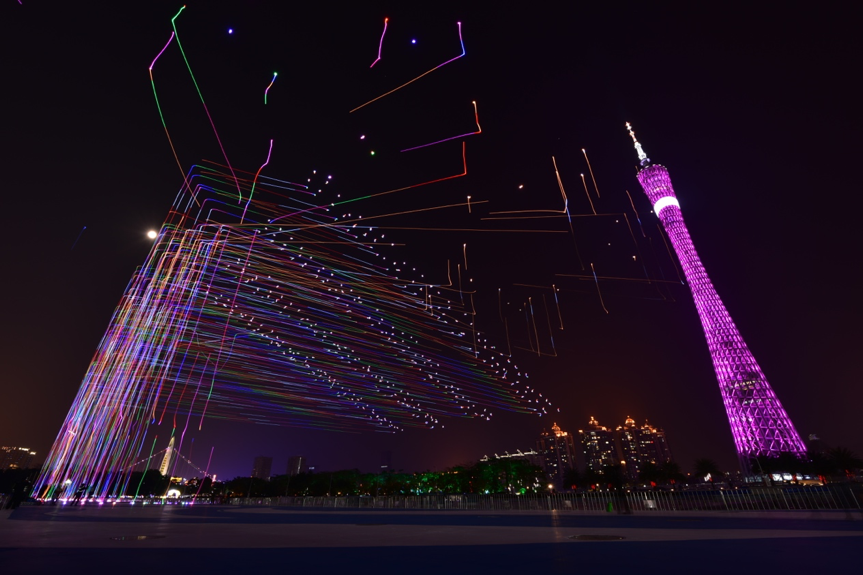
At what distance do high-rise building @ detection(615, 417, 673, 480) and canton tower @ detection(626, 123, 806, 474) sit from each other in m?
151

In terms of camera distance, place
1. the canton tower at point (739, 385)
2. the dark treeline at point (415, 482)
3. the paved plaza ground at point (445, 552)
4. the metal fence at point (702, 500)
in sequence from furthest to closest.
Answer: the dark treeline at point (415, 482) < the canton tower at point (739, 385) < the metal fence at point (702, 500) < the paved plaza ground at point (445, 552)

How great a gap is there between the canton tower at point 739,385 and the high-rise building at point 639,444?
15130 cm

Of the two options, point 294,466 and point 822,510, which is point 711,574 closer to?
point 822,510

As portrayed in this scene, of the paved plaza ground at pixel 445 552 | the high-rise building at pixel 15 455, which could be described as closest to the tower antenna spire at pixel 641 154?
the paved plaza ground at pixel 445 552

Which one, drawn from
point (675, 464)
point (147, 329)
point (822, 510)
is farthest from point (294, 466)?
point (822, 510)

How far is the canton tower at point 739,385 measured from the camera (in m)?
43.9

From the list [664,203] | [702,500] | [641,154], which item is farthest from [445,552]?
[641,154]

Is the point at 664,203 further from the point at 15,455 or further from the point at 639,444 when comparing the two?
the point at 15,455

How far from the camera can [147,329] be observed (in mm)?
22250

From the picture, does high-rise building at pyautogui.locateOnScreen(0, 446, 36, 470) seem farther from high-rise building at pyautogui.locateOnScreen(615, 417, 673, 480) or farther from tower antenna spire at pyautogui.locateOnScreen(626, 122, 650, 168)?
high-rise building at pyautogui.locateOnScreen(615, 417, 673, 480)

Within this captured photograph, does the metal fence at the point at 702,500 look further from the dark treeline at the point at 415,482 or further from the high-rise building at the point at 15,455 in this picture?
the high-rise building at the point at 15,455

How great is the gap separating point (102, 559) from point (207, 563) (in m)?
1.68

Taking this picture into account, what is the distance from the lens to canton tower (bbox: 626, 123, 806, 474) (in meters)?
43.9

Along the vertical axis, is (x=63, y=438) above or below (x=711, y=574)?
above
